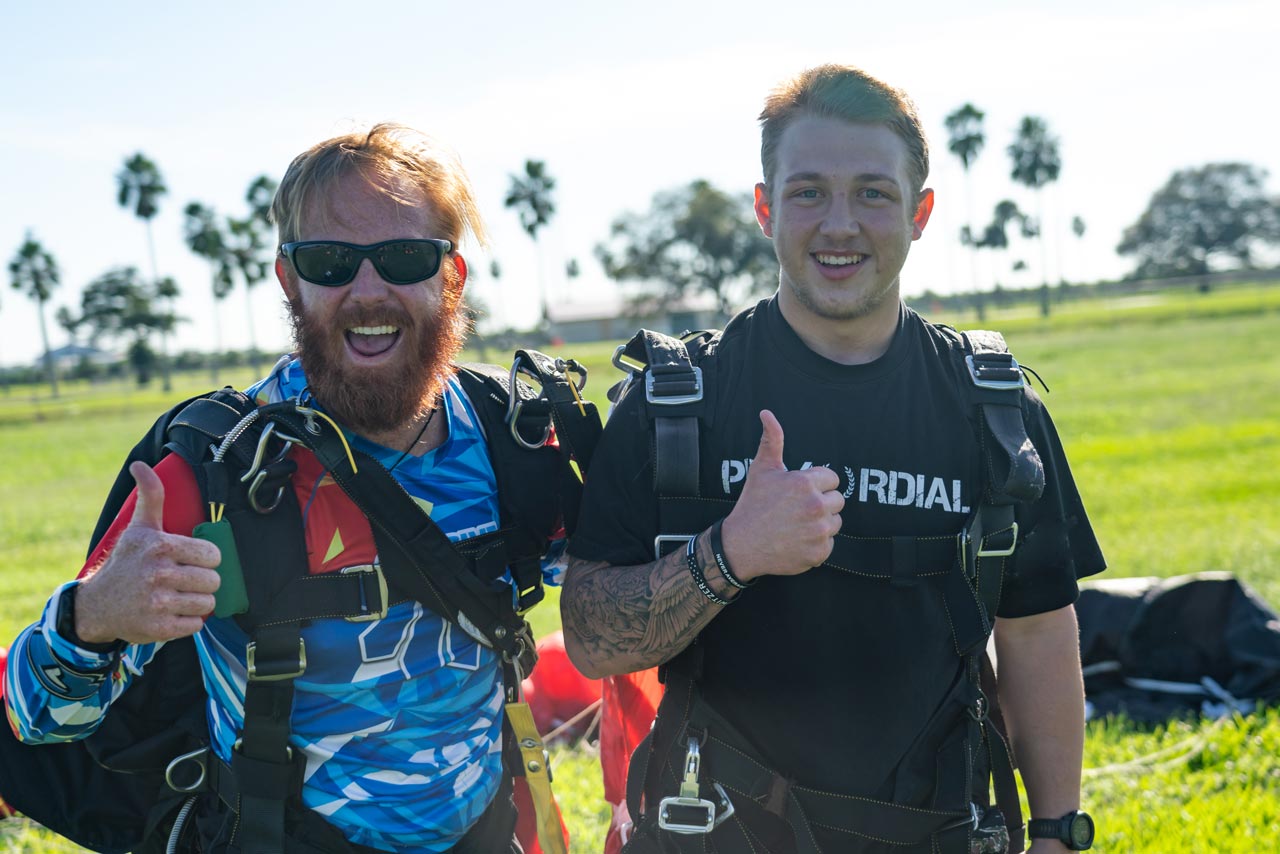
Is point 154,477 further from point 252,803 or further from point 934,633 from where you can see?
point 934,633

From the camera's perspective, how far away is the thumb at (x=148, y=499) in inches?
82.6

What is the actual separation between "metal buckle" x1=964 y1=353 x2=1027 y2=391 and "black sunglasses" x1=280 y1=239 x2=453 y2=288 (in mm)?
1491

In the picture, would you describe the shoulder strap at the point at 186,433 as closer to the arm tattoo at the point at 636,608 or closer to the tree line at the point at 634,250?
the arm tattoo at the point at 636,608

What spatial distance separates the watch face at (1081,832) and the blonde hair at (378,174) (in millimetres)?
2329

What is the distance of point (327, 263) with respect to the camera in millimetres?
2637

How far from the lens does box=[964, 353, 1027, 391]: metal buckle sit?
8.74 ft

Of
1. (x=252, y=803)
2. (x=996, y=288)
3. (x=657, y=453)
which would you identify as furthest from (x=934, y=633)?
(x=996, y=288)

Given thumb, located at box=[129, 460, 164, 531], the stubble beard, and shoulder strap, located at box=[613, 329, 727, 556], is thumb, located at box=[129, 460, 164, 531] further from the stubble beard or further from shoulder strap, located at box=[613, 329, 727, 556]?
the stubble beard

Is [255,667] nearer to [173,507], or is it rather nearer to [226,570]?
[226,570]

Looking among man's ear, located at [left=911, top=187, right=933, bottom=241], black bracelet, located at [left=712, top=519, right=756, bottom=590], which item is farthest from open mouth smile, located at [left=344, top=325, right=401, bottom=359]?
man's ear, located at [left=911, top=187, right=933, bottom=241]

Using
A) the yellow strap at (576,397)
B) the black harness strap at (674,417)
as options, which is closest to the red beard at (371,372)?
the yellow strap at (576,397)

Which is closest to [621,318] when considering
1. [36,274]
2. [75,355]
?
[36,274]

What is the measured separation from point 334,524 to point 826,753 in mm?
1361

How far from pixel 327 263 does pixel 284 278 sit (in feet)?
0.79
